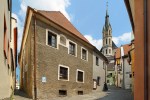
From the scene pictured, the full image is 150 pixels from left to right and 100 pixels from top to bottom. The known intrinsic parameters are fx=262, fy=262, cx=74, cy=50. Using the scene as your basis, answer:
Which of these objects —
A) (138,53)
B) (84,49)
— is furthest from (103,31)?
(138,53)

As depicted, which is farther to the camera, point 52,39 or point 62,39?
point 62,39

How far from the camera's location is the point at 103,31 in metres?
120

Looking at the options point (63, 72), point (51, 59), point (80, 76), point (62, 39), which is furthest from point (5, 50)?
point (80, 76)

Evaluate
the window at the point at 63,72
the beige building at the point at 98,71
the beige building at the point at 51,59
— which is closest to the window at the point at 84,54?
the beige building at the point at 51,59

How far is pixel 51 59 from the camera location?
73.4 feet

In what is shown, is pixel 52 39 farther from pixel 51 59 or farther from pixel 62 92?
pixel 62 92

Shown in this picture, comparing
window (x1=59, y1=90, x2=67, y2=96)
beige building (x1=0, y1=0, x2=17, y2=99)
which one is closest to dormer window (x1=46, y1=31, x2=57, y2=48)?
window (x1=59, y1=90, x2=67, y2=96)

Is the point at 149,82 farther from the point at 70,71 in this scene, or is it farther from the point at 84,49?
the point at 84,49

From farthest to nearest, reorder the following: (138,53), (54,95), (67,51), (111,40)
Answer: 1. (111,40)
2. (67,51)
3. (54,95)
4. (138,53)

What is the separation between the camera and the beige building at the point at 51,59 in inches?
819

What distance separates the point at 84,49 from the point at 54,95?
914cm

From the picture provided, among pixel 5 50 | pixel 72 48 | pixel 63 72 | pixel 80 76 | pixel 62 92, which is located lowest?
pixel 62 92

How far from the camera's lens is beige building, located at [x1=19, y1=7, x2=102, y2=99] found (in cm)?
2081

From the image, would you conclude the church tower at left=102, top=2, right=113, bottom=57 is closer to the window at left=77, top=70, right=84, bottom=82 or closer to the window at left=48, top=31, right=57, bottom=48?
the window at left=77, top=70, right=84, bottom=82
